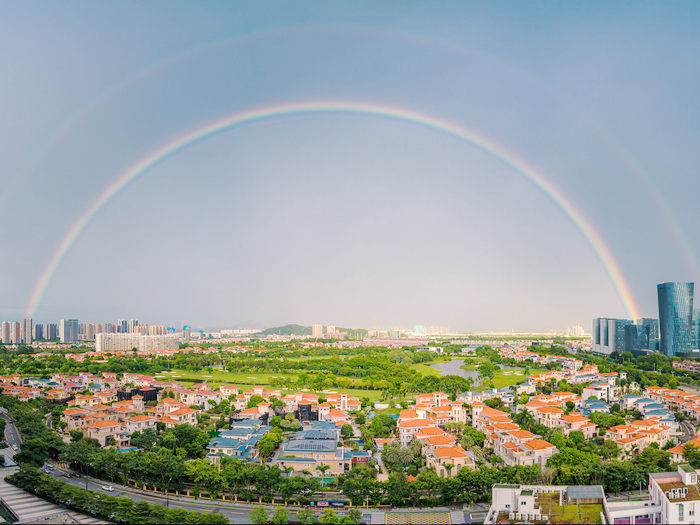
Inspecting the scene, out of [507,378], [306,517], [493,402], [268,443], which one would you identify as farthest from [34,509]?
[507,378]

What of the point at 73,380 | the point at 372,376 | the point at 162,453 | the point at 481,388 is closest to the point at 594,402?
the point at 481,388

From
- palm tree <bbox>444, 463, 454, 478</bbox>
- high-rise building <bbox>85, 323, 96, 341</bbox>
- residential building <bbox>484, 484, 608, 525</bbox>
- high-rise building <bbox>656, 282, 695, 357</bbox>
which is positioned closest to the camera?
residential building <bbox>484, 484, 608, 525</bbox>

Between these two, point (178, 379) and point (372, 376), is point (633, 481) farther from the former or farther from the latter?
point (178, 379)

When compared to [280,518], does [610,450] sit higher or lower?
lower

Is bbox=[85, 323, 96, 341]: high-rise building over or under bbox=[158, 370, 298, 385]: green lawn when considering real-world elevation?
over

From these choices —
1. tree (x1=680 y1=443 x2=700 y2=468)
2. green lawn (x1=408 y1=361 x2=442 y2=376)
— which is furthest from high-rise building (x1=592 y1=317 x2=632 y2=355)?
tree (x1=680 y1=443 x2=700 y2=468)

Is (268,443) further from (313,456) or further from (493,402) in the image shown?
(493,402)

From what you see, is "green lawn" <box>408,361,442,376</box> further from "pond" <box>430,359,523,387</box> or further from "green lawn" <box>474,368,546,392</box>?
"green lawn" <box>474,368,546,392</box>

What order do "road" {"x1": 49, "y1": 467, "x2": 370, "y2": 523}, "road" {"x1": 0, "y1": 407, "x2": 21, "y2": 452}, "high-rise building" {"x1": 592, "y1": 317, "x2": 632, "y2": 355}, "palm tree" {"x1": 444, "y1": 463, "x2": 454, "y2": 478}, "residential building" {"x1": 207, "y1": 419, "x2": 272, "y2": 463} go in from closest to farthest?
"road" {"x1": 49, "y1": 467, "x2": 370, "y2": 523}
"palm tree" {"x1": 444, "y1": 463, "x2": 454, "y2": 478}
"residential building" {"x1": 207, "y1": 419, "x2": 272, "y2": 463}
"road" {"x1": 0, "y1": 407, "x2": 21, "y2": 452}
"high-rise building" {"x1": 592, "y1": 317, "x2": 632, "y2": 355}
